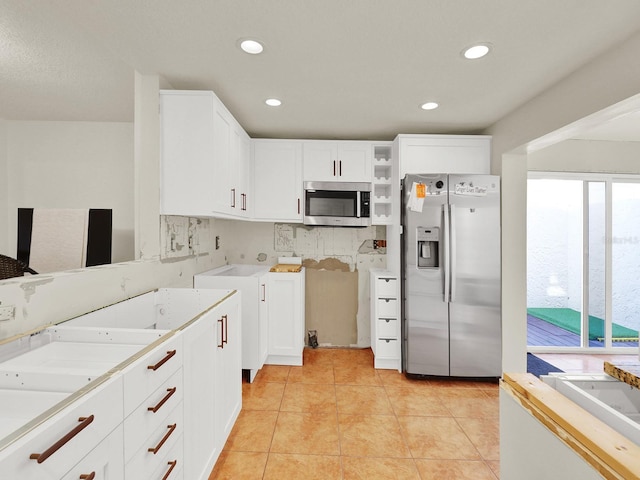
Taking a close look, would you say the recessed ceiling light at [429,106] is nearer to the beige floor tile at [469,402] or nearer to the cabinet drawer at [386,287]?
the cabinet drawer at [386,287]

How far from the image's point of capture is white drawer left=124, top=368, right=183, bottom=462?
920 millimetres

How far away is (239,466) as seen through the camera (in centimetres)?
178

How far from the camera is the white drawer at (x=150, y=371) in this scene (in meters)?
0.92

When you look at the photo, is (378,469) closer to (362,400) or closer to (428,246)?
(362,400)

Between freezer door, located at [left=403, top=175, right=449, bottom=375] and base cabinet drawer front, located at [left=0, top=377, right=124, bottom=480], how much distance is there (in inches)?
95.4

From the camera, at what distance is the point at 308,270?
3.66m

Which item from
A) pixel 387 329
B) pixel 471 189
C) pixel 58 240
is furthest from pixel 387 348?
pixel 58 240

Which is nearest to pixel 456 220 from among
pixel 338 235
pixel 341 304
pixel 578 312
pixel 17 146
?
pixel 338 235

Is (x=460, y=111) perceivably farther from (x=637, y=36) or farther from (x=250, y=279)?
(x=250, y=279)

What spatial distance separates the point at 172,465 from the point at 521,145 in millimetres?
3121

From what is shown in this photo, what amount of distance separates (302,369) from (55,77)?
3.16m

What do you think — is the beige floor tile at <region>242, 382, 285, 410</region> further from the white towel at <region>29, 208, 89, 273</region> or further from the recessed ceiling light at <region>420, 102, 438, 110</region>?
the recessed ceiling light at <region>420, 102, 438, 110</region>

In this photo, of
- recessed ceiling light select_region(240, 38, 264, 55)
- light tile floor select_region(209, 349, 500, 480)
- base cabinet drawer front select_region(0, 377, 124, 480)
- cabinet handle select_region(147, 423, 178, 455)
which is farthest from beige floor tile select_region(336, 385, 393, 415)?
recessed ceiling light select_region(240, 38, 264, 55)

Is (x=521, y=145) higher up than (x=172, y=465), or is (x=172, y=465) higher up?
(x=521, y=145)
